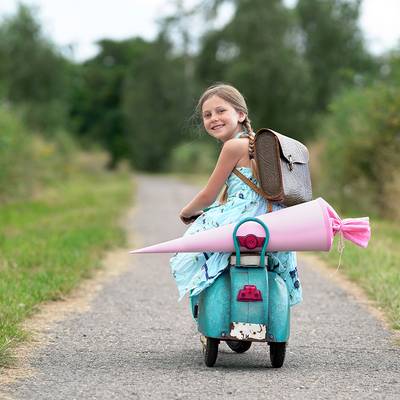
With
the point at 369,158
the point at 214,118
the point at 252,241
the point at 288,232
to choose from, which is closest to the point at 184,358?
the point at 252,241

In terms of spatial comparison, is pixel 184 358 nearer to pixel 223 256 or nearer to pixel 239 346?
pixel 239 346

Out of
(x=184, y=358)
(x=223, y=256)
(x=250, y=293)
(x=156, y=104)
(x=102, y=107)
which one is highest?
(x=102, y=107)

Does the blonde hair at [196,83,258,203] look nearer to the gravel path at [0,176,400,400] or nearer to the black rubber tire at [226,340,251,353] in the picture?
the black rubber tire at [226,340,251,353]

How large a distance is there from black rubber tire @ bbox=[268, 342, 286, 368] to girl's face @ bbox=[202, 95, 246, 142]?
1330 millimetres

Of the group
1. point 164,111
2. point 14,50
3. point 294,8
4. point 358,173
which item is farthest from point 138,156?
point 358,173

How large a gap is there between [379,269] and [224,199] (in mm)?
4378

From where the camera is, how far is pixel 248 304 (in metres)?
5.39

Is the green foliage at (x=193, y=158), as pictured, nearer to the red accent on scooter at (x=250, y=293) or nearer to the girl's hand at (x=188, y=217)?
the girl's hand at (x=188, y=217)

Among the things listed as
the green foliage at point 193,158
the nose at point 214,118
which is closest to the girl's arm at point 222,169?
the nose at point 214,118

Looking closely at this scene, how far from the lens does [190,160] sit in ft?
199

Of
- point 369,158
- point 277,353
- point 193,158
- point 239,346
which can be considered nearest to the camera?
point 277,353

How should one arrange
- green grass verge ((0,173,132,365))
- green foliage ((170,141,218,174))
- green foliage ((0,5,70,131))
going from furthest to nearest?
green foliage ((170,141,218,174)), green foliage ((0,5,70,131)), green grass verge ((0,173,132,365))

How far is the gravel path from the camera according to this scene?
16.0 ft

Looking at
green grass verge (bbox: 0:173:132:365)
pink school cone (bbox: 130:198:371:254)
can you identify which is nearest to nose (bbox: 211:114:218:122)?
pink school cone (bbox: 130:198:371:254)
